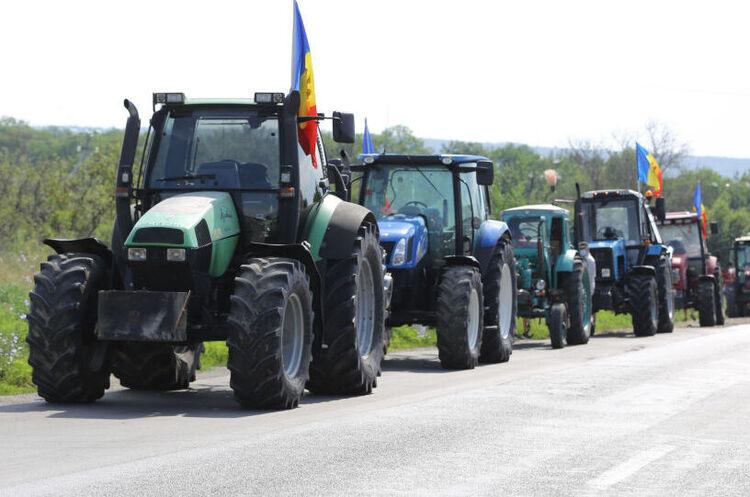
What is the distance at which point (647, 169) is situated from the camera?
37.3 m

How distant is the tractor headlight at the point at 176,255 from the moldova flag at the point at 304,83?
2088mm

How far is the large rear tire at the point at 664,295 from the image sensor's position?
98.8 feet

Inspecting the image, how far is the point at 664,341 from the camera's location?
25.7 meters

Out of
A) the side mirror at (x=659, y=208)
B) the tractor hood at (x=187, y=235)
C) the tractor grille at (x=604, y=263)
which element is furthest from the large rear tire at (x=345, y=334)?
the side mirror at (x=659, y=208)

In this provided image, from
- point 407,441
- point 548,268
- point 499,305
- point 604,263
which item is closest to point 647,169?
point 604,263

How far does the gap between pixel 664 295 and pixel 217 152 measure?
18982 mm

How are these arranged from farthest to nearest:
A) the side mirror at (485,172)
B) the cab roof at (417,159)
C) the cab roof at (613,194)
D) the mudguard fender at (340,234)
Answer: the cab roof at (613,194) → the cab roof at (417,159) → the side mirror at (485,172) → the mudguard fender at (340,234)

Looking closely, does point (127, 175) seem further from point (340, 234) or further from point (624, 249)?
point (624, 249)

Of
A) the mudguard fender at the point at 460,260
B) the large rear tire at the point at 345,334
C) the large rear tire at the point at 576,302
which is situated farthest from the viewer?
the large rear tire at the point at 576,302

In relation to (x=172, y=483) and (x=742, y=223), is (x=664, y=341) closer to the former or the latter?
(x=172, y=483)

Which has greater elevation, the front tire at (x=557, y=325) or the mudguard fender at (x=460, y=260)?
the mudguard fender at (x=460, y=260)

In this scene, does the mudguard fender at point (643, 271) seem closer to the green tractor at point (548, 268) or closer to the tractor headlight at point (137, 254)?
the green tractor at point (548, 268)

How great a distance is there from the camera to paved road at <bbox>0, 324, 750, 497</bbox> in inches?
312

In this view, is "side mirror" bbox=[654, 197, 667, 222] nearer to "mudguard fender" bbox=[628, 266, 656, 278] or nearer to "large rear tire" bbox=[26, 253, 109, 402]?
"mudguard fender" bbox=[628, 266, 656, 278]
